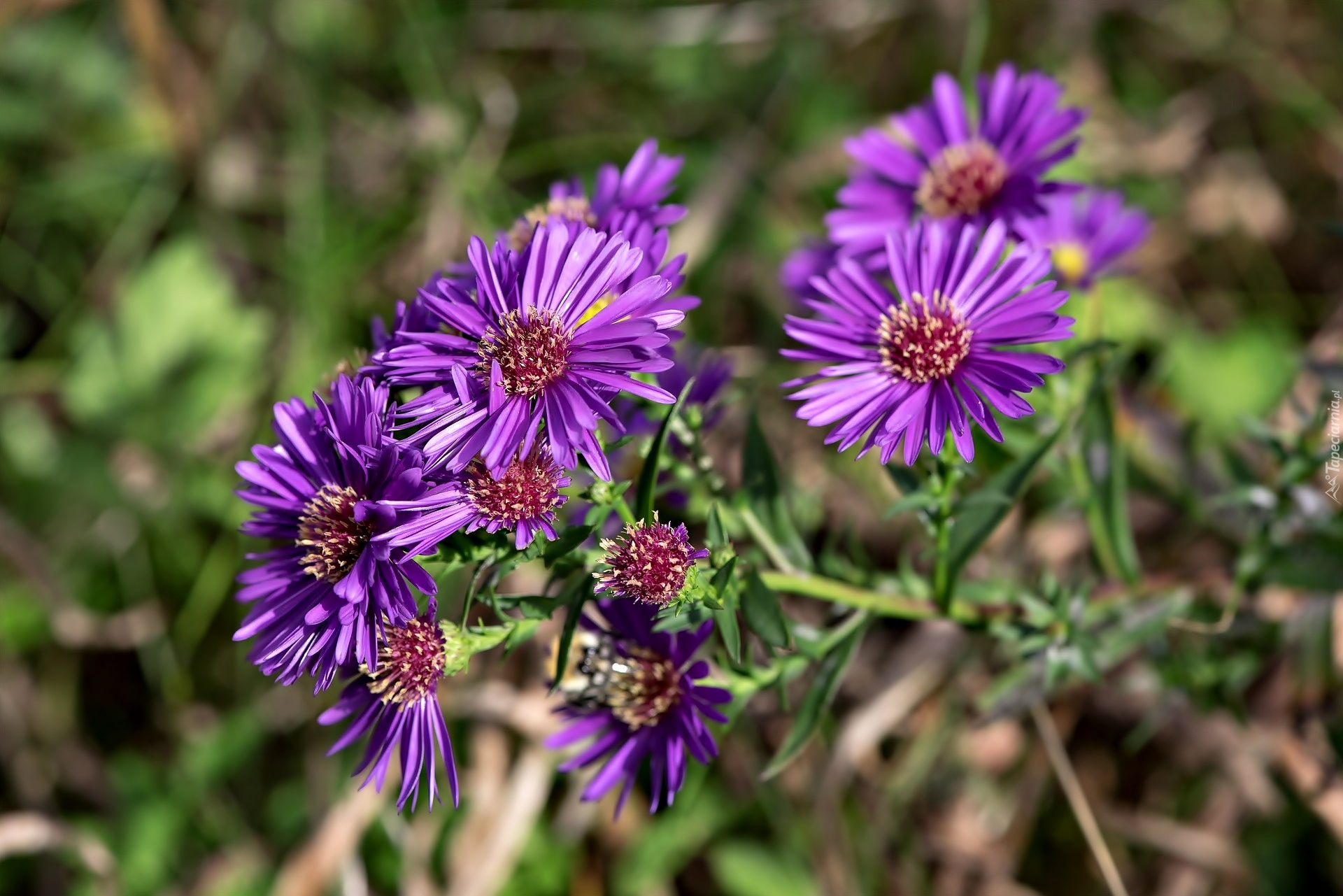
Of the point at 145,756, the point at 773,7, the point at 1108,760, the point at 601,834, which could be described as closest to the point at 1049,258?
the point at 1108,760

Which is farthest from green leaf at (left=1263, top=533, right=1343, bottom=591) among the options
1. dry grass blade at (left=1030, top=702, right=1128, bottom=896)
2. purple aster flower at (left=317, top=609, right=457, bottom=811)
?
purple aster flower at (left=317, top=609, right=457, bottom=811)

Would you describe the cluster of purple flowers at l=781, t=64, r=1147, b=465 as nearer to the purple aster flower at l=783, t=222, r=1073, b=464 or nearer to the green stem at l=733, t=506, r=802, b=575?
the purple aster flower at l=783, t=222, r=1073, b=464

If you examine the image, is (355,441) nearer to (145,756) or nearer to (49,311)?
(145,756)

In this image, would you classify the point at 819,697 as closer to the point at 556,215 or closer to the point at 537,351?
the point at 537,351

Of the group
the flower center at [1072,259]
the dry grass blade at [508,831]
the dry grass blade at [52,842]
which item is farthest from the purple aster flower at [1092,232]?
the dry grass blade at [52,842]

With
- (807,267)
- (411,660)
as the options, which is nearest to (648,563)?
(411,660)
